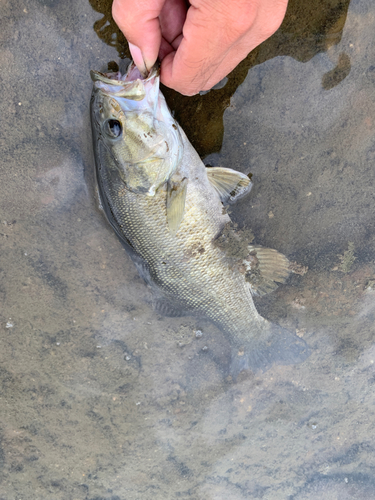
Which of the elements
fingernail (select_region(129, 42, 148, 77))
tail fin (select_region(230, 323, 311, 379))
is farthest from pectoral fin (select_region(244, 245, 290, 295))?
fingernail (select_region(129, 42, 148, 77))

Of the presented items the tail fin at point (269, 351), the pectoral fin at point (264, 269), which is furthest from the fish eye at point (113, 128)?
the tail fin at point (269, 351)

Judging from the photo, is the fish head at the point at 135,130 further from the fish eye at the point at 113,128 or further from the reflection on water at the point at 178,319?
the reflection on water at the point at 178,319

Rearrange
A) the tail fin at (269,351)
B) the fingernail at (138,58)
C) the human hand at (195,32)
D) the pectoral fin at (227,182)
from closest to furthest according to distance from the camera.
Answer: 1. the human hand at (195,32)
2. the fingernail at (138,58)
3. the pectoral fin at (227,182)
4. the tail fin at (269,351)

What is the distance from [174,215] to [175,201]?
0.11 metres

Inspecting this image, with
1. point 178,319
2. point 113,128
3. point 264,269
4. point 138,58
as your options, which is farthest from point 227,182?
point 178,319

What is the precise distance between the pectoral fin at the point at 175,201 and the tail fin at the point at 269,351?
142 cm

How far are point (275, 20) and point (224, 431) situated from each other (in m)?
3.65

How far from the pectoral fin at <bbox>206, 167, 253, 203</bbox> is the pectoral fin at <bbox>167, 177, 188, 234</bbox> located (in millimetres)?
341

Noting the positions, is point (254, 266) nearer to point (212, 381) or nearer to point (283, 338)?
point (283, 338)

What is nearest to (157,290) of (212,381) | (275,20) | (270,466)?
(212,381)

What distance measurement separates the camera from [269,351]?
3078 millimetres

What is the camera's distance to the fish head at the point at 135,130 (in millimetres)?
2105

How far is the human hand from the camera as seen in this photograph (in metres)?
1.62

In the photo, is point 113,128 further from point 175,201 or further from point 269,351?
point 269,351
